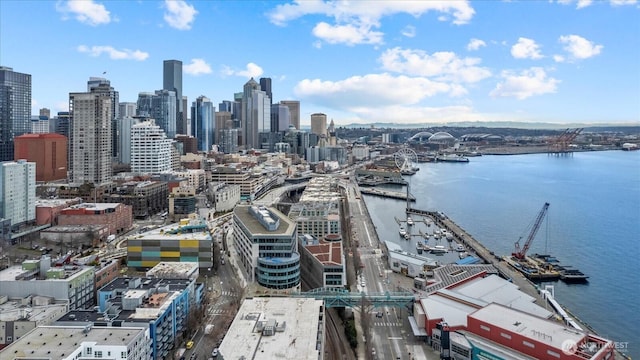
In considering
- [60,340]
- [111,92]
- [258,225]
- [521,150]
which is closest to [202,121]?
[111,92]

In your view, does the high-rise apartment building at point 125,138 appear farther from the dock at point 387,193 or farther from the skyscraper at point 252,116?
the skyscraper at point 252,116

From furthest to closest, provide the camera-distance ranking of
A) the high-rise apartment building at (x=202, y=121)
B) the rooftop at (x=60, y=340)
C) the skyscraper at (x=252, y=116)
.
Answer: the skyscraper at (x=252, y=116), the high-rise apartment building at (x=202, y=121), the rooftop at (x=60, y=340)

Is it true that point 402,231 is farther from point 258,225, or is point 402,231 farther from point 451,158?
point 451,158

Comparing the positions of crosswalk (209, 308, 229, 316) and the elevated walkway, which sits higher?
the elevated walkway

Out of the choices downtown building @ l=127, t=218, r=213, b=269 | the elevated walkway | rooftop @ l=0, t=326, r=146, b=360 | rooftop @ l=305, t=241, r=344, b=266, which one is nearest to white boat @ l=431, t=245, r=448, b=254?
rooftop @ l=305, t=241, r=344, b=266

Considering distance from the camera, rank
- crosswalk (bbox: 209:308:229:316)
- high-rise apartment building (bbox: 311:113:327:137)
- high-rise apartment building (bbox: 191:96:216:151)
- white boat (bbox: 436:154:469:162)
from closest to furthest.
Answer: crosswalk (bbox: 209:308:229:316)
white boat (bbox: 436:154:469:162)
high-rise apartment building (bbox: 191:96:216:151)
high-rise apartment building (bbox: 311:113:327:137)

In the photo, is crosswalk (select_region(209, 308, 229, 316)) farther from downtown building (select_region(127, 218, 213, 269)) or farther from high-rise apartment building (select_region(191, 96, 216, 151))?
high-rise apartment building (select_region(191, 96, 216, 151))

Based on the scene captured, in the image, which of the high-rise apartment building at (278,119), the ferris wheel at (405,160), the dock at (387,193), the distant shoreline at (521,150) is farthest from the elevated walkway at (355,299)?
the high-rise apartment building at (278,119)
